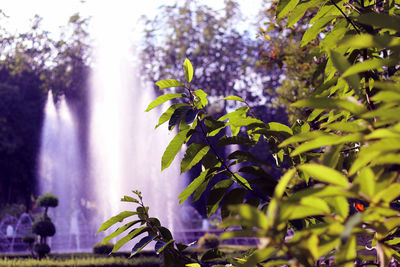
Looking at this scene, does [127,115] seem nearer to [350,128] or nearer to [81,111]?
[81,111]

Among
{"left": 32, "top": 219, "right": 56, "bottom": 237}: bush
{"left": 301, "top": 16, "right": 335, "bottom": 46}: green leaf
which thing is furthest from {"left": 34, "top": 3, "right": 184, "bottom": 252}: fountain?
{"left": 301, "top": 16, "right": 335, "bottom": 46}: green leaf

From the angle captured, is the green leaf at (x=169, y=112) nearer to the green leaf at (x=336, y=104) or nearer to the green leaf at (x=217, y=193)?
the green leaf at (x=217, y=193)

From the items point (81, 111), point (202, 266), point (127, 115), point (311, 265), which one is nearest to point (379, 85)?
point (311, 265)

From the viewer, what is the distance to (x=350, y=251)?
2.12 feet

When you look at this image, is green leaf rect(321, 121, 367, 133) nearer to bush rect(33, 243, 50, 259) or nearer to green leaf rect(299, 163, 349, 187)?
green leaf rect(299, 163, 349, 187)

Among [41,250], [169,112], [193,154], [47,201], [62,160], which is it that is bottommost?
[41,250]

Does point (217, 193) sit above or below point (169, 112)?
below

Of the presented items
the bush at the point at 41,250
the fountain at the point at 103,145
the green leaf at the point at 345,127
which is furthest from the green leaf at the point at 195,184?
the fountain at the point at 103,145

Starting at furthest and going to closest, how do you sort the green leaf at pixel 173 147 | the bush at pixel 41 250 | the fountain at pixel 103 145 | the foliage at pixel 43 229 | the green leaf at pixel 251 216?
1. the fountain at pixel 103 145
2. the foliage at pixel 43 229
3. the bush at pixel 41 250
4. the green leaf at pixel 173 147
5. the green leaf at pixel 251 216

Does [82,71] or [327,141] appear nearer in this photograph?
[327,141]

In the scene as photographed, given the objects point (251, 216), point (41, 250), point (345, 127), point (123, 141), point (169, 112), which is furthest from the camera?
point (123, 141)

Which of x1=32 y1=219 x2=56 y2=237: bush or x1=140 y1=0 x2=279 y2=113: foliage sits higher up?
x1=140 y1=0 x2=279 y2=113: foliage

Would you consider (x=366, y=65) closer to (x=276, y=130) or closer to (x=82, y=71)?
(x=276, y=130)

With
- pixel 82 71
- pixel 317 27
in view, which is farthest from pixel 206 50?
pixel 317 27
